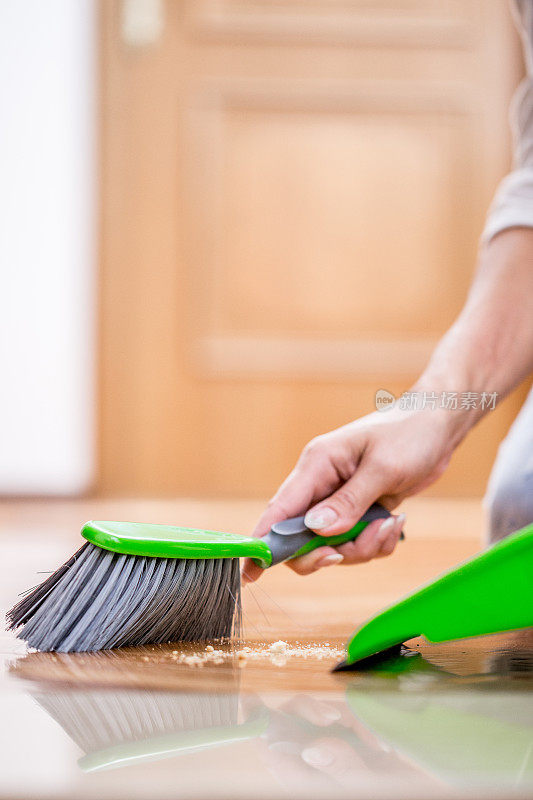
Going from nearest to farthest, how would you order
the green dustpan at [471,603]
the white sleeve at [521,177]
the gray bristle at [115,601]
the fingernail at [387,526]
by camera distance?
the green dustpan at [471,603] < the gray bristle at [115,601] < the fingernail at [387,526] < the white sleeve at [521,177]

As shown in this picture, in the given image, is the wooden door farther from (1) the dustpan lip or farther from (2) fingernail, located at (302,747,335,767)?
(2) fingernail, located at (302,747,335,767)

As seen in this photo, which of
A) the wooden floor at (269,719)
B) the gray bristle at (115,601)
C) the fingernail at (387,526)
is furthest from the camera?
the fingernail at (387,526)

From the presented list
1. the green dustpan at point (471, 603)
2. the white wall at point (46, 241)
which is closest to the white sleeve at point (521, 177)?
the green dustpan at point (471, 603)

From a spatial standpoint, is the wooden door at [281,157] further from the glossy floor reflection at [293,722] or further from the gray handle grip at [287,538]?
the glossy floor reflection at [293,722]

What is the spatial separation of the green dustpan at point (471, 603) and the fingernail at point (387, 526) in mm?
211

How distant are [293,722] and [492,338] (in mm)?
444

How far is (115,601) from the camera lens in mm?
505

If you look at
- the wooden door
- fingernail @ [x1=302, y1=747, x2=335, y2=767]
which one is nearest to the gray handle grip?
fingernail @ [x1=302, y1=747, x2=335, y2=767]

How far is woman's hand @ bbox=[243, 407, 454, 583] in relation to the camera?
1.96 feet

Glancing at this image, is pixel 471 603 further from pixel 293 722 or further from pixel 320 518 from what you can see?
pixel 320 518

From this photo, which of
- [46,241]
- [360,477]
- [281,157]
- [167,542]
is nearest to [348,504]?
[360,477]

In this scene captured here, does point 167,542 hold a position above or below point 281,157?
below

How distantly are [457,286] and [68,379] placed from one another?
0.83m

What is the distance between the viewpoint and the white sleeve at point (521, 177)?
0.75m
